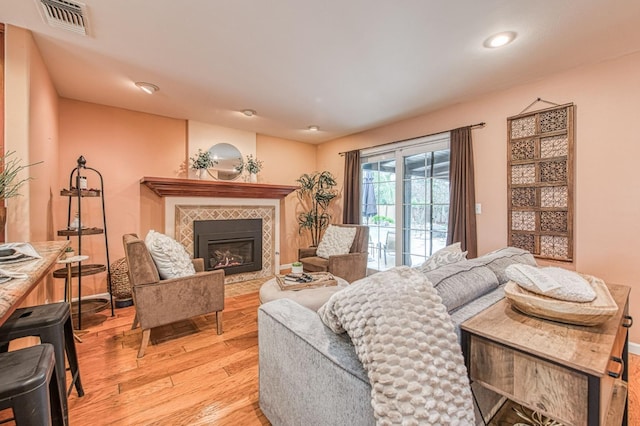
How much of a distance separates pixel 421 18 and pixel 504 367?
80.3 inches

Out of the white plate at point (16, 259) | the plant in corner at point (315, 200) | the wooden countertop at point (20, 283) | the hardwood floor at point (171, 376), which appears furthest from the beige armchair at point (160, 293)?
the plant in corner at point (315, 200)

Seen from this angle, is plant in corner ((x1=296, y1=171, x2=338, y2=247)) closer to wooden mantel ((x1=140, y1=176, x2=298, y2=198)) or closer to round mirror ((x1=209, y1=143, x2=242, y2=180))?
wooden mantel ((x1=140, y1=176, x2=298, y2=198))

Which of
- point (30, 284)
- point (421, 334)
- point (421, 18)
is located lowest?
point (421, 334)

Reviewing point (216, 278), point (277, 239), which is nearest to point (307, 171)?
point (277, 239)

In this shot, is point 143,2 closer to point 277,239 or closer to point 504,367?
A: point 504,367

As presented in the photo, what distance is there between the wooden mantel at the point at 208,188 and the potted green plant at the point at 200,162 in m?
0.26

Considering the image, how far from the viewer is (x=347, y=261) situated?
3623 millimetres

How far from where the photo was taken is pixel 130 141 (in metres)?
3.64

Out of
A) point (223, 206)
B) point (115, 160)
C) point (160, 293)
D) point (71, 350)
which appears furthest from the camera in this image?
point (223, 206)

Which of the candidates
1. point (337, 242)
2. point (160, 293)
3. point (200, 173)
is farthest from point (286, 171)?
point (160, 293)

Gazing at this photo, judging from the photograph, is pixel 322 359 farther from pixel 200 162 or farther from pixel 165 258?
pixel 200 162

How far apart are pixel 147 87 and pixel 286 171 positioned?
257 cm

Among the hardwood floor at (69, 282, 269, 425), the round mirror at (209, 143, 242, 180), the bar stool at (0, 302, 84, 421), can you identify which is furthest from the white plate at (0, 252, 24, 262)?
the round mirror at (209, 143, 242, 180)

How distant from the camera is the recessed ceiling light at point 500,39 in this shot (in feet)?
6.68
